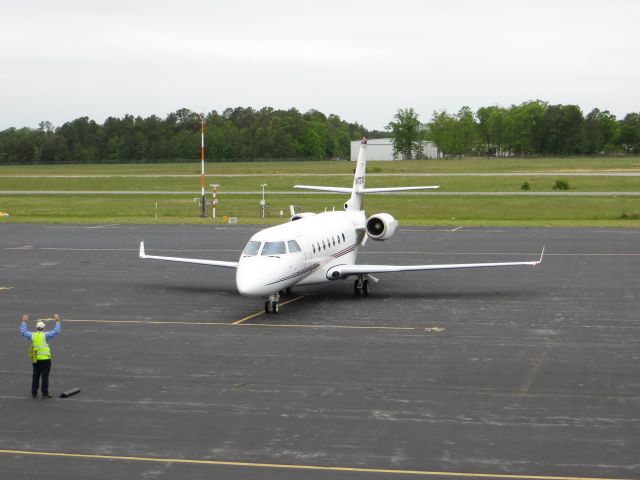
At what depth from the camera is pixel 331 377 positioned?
21609 millimetres

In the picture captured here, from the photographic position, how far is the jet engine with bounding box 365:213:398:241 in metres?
35.4

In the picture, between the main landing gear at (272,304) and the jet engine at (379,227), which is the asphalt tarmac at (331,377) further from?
the jet engine at (379,227)

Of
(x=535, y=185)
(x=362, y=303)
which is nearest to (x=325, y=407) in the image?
(x=362, y=303)

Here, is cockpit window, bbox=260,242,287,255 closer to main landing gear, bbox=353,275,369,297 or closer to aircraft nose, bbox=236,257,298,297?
aircraft nose, bbox=236,257,298,297

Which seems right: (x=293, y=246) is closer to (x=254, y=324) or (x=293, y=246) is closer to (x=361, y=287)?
(x=254, y=324)

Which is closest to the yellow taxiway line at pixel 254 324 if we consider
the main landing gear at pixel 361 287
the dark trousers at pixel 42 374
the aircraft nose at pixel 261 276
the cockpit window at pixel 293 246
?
the aircraft nose at pixel 261 276

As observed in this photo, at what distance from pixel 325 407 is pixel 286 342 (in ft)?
22.1

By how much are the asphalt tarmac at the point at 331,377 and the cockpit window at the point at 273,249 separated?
216cm

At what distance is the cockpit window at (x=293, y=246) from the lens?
3028cm

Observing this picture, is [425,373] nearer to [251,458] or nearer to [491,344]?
[491,344]

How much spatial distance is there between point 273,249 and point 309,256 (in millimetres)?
1876

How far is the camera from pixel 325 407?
1902cm

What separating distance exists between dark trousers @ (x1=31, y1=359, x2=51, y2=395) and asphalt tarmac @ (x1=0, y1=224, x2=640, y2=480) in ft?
0.97

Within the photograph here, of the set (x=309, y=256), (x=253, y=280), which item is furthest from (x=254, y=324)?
(x=309, y=256)
